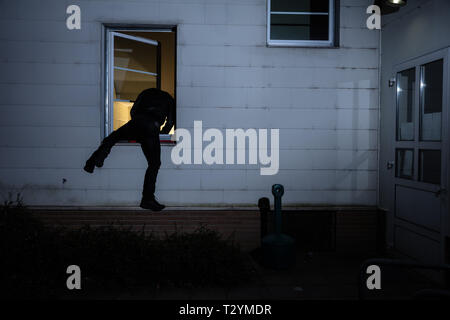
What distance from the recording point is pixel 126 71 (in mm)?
5277

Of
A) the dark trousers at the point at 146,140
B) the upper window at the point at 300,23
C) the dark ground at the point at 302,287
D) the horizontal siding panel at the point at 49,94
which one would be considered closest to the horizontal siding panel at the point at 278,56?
the upper window at the point at 300,23

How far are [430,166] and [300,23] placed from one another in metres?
2.92

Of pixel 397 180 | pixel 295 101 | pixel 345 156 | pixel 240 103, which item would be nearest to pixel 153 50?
pixel 240 103

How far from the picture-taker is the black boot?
201 inches

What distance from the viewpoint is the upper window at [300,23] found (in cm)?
535

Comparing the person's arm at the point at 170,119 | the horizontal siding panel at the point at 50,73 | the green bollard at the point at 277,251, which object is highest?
the horizontal siding panel at the point at 50,73

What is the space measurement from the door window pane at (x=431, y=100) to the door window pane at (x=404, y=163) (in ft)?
1.12

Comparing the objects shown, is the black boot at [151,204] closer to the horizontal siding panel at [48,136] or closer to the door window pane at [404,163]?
the horizontal siding panel at [48,136]

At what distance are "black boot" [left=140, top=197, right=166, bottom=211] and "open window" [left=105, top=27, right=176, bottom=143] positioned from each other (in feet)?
3.14

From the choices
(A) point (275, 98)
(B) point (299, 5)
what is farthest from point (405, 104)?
(B) point (299, 5)

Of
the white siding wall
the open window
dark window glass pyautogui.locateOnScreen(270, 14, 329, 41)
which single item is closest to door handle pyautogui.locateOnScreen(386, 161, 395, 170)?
the white siding wall

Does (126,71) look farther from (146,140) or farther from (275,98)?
(275,98)
